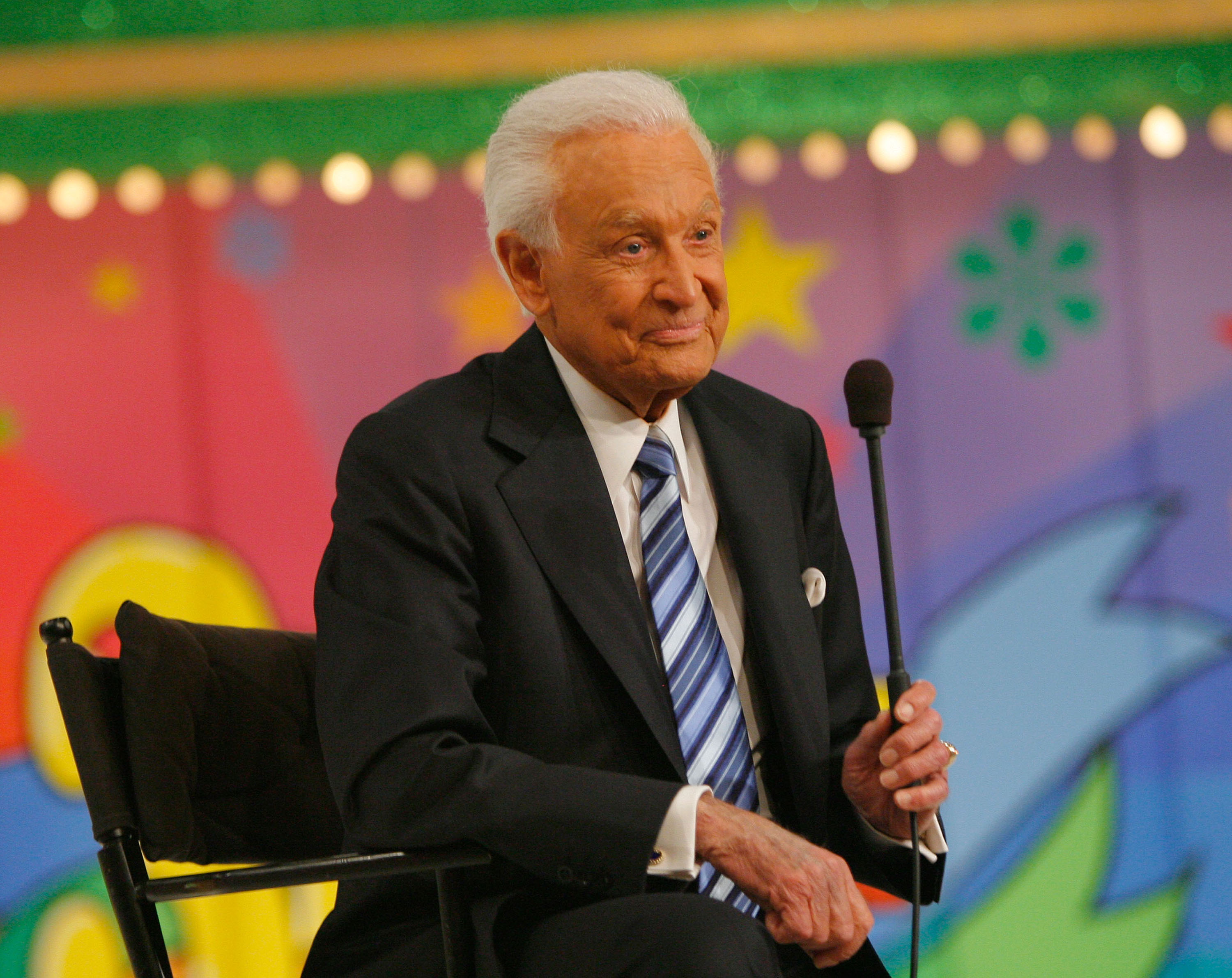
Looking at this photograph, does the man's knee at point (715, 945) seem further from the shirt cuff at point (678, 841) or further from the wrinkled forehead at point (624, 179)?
the wrinkled forehead at point (624, 179)

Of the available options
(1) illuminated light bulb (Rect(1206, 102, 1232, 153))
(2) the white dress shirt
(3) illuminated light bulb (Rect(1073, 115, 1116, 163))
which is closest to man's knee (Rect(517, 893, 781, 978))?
(2) the white dress shirt

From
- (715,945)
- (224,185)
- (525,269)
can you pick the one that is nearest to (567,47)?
(224,185)

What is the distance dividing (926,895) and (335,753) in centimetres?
68

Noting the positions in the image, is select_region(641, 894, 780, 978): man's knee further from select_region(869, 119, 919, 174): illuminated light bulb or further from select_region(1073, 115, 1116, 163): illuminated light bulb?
select_region(1073, 115, 1116, 163): illuminated light bulb

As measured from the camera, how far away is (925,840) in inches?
59.3

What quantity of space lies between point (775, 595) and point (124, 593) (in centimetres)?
190

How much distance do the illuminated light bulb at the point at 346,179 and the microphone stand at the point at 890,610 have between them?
6.49 feet

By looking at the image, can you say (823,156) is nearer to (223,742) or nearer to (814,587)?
(814,587)

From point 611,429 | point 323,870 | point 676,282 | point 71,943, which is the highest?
point 676,282

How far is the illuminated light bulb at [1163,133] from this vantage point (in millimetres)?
3182

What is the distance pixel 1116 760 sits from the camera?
120 inches

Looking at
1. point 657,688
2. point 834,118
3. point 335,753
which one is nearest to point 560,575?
point 657,688

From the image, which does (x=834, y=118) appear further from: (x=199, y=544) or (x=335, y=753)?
(x=335, y=753)

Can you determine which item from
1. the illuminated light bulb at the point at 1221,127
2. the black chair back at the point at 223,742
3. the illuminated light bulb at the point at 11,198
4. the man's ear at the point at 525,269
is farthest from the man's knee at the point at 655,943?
the illuminated light bulb at the point at 1221,127
